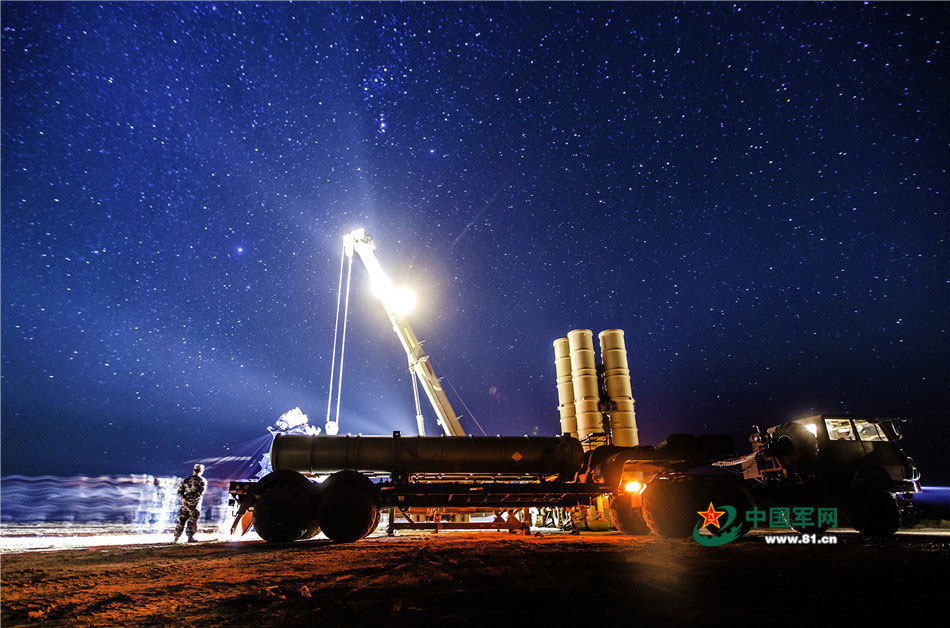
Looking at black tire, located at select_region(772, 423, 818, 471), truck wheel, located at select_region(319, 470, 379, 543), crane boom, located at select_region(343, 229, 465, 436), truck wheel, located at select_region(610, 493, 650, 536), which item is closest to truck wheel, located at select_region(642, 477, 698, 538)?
truck wheel, located at select_region(610, 493, 650, 536)

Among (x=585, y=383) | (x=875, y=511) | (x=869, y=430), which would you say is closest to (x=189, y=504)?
(x=585, y=383)

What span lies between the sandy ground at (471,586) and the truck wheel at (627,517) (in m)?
3.48

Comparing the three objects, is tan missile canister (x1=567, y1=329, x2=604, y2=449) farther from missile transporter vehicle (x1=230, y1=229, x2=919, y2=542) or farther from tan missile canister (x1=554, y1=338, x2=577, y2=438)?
missile transporter vehicle (x1=230, y1=229, x2=919, y2=542)

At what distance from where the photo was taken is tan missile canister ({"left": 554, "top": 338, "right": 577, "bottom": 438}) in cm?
1655

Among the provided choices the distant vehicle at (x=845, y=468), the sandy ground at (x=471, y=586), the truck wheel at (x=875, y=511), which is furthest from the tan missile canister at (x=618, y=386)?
the sandy ground at (x=471, y=586)

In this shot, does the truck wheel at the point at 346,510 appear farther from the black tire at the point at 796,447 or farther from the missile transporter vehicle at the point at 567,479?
the black tire at the point at 796,447

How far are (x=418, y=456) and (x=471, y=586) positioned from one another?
6.43 m

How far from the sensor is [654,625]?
3.65 meters

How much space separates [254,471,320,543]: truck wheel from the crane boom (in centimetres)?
979

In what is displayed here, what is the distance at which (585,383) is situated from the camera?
16.1m

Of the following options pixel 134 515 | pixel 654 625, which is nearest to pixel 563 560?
pixel 654 625

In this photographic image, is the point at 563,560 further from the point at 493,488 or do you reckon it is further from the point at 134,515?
the point at 134,515

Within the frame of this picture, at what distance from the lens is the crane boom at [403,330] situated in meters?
20.1

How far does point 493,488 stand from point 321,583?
625 centimetres
